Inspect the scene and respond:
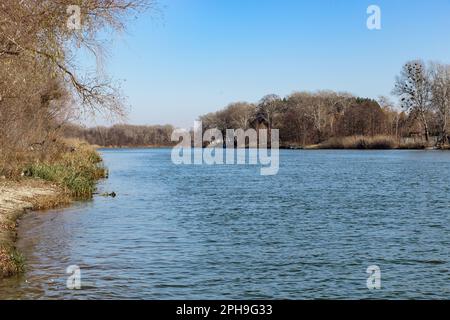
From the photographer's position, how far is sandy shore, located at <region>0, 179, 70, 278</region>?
1157cm

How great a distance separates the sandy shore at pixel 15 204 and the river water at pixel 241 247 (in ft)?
1.18

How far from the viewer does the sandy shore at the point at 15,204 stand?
38.0 feet

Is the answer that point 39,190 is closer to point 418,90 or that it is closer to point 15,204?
point 15,204

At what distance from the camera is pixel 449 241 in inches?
601

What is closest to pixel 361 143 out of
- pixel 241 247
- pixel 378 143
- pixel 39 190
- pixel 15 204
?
pixel 378 143

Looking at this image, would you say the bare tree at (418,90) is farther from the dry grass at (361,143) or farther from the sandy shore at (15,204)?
the sandy shore at (15,204)

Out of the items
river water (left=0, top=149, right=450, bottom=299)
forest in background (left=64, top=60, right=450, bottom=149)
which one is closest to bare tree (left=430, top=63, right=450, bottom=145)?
forest in background (left=64, top=60, right=450, bottom=149)

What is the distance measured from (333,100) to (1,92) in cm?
11353

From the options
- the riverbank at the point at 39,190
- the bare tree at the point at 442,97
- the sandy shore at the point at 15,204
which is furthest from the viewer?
Answer: the bare tree at the point at 442,97

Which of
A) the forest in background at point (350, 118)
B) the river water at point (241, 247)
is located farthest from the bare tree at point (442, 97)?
the river water at point (241, 247)

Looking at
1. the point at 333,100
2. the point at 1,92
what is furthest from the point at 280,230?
the point at 333,100

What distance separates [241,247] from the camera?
48.5ft

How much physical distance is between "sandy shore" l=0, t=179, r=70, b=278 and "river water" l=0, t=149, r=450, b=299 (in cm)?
36
